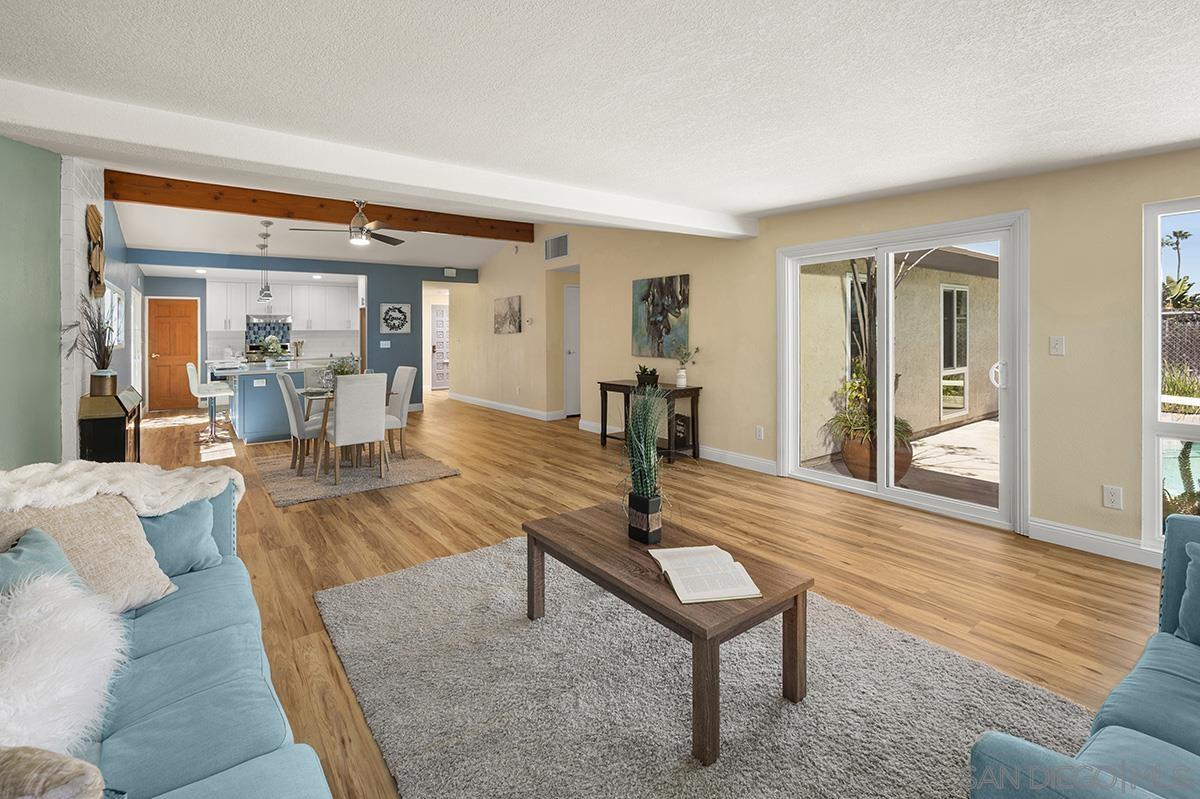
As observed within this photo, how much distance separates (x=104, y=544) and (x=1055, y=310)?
15.1 ft

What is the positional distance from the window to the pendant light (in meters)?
7.35

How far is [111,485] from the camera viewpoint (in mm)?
1931

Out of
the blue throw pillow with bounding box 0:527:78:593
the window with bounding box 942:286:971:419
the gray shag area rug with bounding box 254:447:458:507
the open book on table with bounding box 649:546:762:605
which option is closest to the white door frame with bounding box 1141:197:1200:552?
the window with bounding box 942:286:971:419

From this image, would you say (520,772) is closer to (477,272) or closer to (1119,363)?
(1119,363)

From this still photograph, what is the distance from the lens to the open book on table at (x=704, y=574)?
70.4 inches

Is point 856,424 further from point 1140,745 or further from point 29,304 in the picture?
point 29,304

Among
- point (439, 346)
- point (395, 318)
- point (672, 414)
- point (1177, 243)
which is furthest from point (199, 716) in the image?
point (439, 346)

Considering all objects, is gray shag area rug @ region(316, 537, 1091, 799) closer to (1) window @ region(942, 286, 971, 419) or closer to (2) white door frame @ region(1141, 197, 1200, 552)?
(2) white door frame @ region(1141, 197, 1200, 552)

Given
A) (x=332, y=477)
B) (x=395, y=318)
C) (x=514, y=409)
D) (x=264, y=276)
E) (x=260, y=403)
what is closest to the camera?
(x=332, y=477)

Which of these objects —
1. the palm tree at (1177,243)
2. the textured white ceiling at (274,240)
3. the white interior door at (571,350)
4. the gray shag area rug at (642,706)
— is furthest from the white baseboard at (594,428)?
the palm tree at (1177,243)

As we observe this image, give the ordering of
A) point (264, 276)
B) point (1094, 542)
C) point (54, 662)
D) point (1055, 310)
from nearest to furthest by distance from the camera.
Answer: point (54, 662)
point (1094, 542)
point (1055, 310)
point (264, 276)

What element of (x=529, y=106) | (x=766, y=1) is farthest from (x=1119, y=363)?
(x=529, y=106)

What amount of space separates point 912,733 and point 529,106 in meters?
2.78

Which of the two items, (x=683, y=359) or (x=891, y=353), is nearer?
(x=891, y=353)
